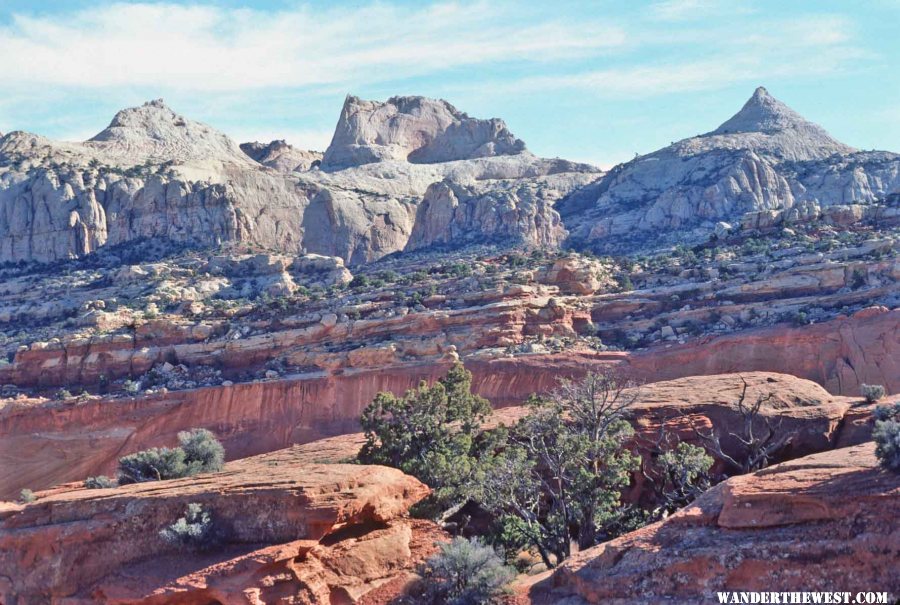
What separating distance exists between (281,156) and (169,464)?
354 ft

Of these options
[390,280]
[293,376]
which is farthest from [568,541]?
[390,280]

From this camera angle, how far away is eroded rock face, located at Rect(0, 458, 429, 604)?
20.0m

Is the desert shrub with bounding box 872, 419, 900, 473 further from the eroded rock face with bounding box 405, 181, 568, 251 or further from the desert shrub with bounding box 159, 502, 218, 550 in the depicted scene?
the eroded rock face with bounding box 405, 181, 568, 251

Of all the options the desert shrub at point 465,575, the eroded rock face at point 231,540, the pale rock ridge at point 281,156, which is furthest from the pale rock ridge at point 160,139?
the desert shrub at point 465,575

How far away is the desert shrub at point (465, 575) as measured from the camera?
19.0m

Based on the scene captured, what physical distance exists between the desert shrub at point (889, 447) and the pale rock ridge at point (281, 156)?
4603 inches

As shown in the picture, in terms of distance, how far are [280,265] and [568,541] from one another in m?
53.2

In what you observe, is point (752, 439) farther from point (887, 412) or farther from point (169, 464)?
point (169, 464)

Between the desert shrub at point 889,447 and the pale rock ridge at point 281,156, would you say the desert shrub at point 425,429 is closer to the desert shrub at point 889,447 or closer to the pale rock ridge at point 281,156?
the desert shrub at point 889,447

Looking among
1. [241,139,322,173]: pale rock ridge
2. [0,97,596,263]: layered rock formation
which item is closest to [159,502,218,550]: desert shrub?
[0,97,596,263]: layered rock formation

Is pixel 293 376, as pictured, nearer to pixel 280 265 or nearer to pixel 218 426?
pixel 218 426

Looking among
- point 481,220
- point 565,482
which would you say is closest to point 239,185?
point 481,220

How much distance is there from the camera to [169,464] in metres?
31.2

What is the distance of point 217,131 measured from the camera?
127375 millimetres
